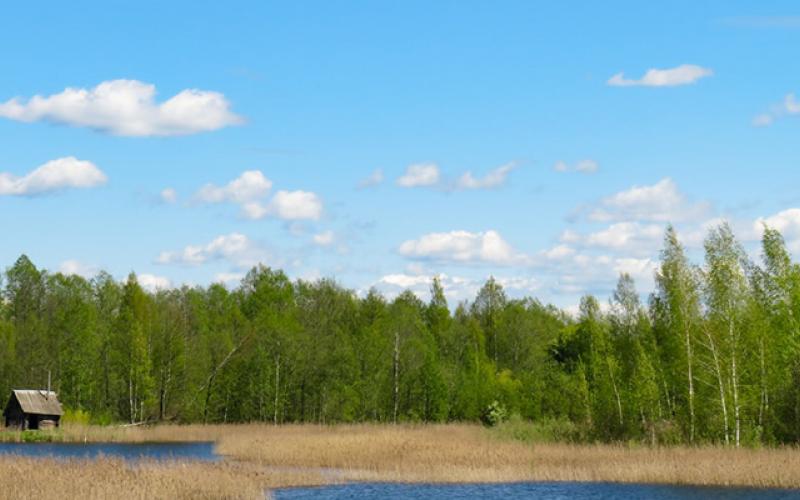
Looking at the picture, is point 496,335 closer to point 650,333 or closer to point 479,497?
point 650,333

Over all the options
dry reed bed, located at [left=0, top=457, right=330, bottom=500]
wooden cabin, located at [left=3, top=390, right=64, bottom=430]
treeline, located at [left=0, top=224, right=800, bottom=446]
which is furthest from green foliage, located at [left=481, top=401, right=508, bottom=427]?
dry reed bed, located at [left=0, top=457, right=330, bottom=500]

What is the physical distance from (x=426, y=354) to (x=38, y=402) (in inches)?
1234

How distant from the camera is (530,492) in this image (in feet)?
119

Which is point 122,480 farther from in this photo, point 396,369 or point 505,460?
point 396,369

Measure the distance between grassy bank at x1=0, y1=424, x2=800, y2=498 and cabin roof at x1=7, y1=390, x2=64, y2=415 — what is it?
22673 millimetres

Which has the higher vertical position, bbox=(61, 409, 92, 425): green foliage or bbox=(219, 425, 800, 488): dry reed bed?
bbox=(61, 409, 92, 425): green foliage

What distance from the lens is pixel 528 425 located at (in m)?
59.8

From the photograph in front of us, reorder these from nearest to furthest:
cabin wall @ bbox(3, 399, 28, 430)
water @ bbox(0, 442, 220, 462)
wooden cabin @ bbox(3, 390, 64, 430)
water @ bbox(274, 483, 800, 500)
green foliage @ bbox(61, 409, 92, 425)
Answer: water @ bbox(274, 483, 800, 500), water @ bbox(0, 442, 220, 462), wooden cabin @ bbox(3, 390, 64, 430), cabin wall @ bbox(3, 399, 28, 430), green foliage @ bbox(61, 409, 92, 425)

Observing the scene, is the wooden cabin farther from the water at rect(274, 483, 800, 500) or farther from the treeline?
the water at rect(274, 483, 800, 500)

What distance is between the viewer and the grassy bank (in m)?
30.1

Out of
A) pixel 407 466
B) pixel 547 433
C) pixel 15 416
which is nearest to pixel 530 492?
pixel 407 466

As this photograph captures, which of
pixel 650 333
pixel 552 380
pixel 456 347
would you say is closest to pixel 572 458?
pixel 650 333

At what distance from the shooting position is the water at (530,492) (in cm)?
3441

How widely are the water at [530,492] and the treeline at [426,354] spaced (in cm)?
1247
